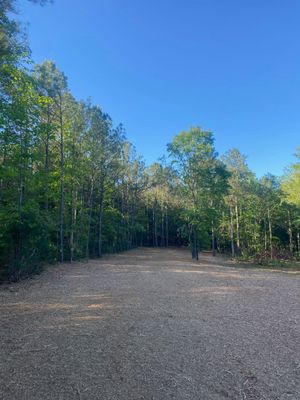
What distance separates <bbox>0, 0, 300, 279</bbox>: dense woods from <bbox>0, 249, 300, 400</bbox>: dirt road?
419 cm

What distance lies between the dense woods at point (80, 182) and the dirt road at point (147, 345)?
13.8 ft

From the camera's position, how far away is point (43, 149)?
14.4m

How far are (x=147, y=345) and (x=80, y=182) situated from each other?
14120 millimetres

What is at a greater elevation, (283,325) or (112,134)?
(112,134)

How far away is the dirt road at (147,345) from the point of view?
277 centimetres

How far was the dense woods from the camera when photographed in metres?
8.87

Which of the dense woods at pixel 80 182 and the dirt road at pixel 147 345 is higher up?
the dense woods at pixel 80 182

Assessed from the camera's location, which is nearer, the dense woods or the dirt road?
the dirt road

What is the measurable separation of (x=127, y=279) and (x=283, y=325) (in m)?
5.61

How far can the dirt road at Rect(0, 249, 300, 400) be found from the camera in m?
2.77

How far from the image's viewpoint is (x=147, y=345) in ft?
12.6

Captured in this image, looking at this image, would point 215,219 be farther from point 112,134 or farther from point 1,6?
point 1,6

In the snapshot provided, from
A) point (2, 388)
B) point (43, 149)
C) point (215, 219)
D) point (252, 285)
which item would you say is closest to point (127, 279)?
point (252, 285)

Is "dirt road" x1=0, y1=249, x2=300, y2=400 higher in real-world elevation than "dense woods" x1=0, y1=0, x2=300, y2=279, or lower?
lower
